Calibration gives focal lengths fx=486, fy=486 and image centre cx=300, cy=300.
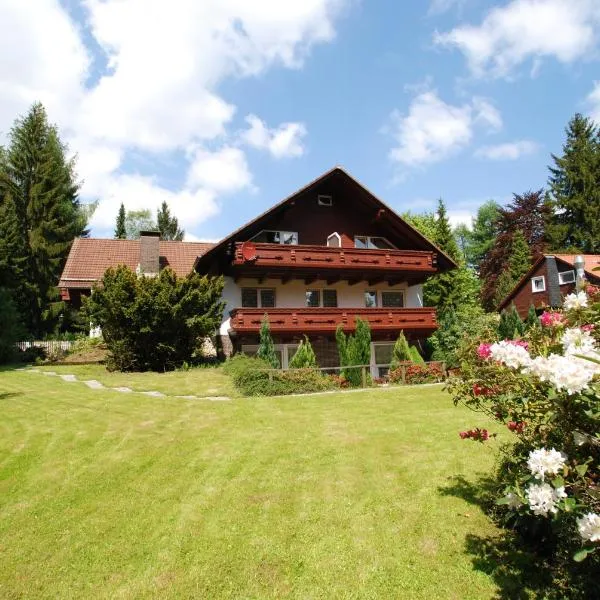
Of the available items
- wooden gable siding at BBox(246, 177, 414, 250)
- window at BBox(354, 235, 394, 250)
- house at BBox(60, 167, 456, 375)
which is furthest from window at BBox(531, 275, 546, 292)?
window at BBox(354, 235, 394, 250)

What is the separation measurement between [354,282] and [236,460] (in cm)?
1901

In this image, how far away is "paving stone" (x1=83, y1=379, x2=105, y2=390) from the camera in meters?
16.9

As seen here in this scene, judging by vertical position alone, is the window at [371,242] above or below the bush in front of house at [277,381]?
above

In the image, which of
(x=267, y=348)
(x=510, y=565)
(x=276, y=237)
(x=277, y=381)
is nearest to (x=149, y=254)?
(x=276, y=237)

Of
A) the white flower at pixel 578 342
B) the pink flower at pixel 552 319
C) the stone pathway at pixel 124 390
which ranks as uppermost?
the pink flower at pixel 552 319

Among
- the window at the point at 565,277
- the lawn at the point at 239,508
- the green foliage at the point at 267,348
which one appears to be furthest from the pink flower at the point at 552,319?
the window at the point at 565,277

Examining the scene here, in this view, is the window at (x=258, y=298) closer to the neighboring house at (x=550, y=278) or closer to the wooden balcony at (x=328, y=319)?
the wooden balcony at (x=328, y=319)

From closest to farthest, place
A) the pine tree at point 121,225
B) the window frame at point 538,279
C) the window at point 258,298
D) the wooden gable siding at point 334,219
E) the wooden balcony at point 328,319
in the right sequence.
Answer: the wooden balcony at point 328,319 → the window at point 258,298 → the wooden gable siding at point 334,219 → the window frame at point 538,279 → the pine tree at point 121,225

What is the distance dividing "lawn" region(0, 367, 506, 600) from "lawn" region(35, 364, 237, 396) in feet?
17.2

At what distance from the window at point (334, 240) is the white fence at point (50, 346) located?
16.9 meters

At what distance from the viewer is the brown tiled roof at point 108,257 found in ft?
97.4

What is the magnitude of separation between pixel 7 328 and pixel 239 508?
2422 cm

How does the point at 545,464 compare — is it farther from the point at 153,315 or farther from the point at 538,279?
the point at 538,279

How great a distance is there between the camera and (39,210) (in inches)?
1636
